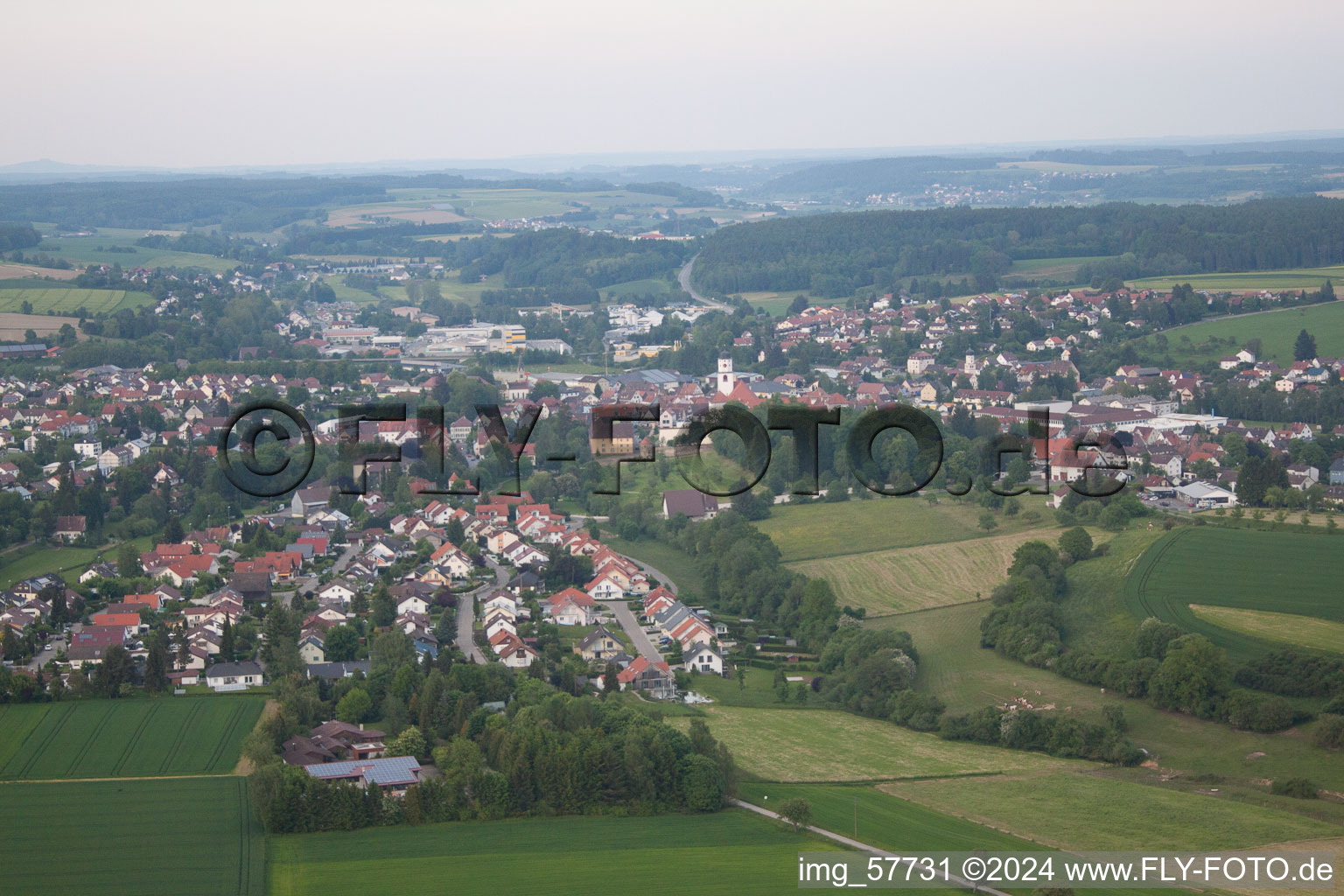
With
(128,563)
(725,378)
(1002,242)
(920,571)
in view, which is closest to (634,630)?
(920,571)

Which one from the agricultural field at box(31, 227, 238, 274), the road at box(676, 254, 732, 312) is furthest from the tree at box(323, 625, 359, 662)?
the agricultural field at box(31, 227, 238, 274)

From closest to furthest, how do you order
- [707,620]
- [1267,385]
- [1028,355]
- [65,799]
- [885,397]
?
1. [65,799]
2. [707,620]
3. [1267,385]
4. [885,397]
5. [1028,355]

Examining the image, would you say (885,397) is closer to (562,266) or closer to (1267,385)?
(1267,385)

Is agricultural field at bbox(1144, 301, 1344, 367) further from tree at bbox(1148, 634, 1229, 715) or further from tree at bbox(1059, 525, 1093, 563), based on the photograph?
tree at bbox(1148, 634, 1229, 715)

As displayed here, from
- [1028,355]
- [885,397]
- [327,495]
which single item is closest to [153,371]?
[327,495]

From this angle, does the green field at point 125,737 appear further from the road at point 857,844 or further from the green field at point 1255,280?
the green field at point 1255,280

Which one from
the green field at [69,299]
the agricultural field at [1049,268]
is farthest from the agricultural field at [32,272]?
the agricultural field at [1049,268]

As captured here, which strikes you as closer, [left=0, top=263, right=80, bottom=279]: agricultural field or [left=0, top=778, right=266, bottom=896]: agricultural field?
[left=0, top=778, right=266, bottom=896]: agricultural field
